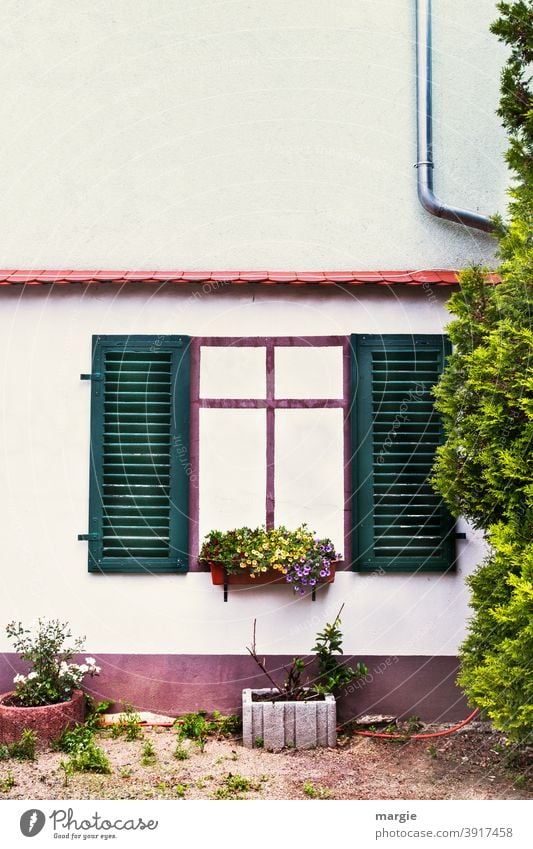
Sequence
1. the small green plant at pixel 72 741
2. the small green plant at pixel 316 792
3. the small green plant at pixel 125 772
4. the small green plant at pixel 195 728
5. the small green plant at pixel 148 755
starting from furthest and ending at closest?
the small green plant at pixel 195 728
the small green plant at pixel 72 741
the small green plant at pixel 148 755
the small green plant at pixel 125 772
the small green plant at pixel 316 792

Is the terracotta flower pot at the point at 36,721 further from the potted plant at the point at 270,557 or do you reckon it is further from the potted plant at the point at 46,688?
the potted plant at the point at 270,557

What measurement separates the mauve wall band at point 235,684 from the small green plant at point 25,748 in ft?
2.27

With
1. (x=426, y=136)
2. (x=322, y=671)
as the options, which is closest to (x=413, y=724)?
(x=322, y=671)

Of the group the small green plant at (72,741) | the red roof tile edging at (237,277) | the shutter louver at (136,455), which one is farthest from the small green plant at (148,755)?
the red roof tile edging at (237,277)

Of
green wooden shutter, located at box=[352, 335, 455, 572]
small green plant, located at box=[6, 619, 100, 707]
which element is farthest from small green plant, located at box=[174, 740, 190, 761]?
green wooden shutter, located at box=[352, 335, 455, 572]

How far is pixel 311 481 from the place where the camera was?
6.05 metres

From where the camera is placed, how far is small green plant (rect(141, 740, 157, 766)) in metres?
5.27

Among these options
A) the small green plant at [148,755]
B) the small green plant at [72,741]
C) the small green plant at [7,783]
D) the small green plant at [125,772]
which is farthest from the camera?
the small green plant at [72,741]

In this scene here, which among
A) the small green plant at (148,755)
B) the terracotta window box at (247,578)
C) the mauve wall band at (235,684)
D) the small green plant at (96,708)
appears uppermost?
the terracotta window box at (247,578)

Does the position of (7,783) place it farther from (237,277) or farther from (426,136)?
(426,136)

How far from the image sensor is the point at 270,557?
5.77 meters

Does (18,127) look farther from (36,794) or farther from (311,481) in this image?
(36,794)

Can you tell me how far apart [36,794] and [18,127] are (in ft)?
15.4

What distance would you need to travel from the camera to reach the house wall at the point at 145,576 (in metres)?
6.00
